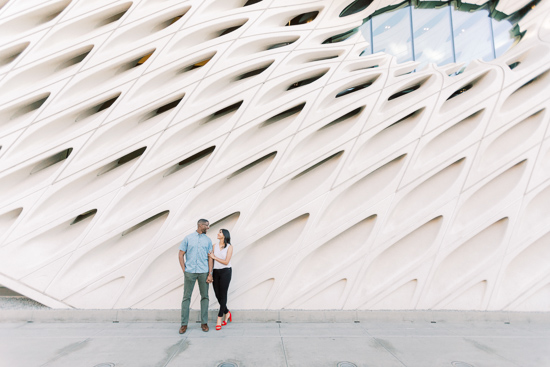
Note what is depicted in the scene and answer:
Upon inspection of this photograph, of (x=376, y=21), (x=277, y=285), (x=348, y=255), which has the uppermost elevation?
(x=376, y=21)

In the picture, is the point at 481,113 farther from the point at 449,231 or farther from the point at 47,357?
the point at 47,357

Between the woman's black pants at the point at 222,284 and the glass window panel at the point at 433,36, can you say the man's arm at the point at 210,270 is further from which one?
the glass window panel at the point at 433,36

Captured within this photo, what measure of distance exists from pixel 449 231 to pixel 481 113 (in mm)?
3081

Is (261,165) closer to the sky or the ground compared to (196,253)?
closer to the sky

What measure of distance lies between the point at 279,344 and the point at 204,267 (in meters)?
1.86

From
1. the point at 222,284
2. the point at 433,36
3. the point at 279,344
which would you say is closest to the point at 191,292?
the point at 222,284

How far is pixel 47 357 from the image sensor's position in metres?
3.68

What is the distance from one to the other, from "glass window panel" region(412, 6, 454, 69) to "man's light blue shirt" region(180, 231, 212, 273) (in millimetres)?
7356

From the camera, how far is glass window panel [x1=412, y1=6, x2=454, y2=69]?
736 centimetres

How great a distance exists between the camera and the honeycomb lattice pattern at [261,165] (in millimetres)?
5637

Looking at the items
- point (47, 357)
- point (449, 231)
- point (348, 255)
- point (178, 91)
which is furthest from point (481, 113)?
point (47, 357)

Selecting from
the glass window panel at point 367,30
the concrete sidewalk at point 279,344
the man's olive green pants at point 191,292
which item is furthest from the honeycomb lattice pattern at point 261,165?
the man's olive green pants at point 191,292

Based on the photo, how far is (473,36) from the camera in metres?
7.54

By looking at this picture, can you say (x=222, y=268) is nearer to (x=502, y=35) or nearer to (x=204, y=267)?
(x=204, y=267)
